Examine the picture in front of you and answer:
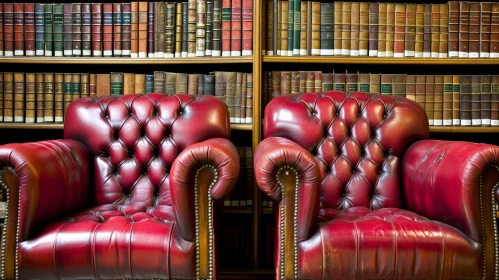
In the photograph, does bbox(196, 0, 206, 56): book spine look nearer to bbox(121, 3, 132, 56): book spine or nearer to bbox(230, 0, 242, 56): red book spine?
bbox(230, 0, 242, 56): red book spine

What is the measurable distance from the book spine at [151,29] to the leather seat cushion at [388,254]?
143cm

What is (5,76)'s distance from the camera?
2227 mm

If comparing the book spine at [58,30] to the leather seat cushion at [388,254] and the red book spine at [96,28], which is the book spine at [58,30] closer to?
the red book spine at [96,28]

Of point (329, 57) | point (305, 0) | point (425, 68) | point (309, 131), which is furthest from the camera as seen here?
point (425, 68)

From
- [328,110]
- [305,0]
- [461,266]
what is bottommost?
[461,266]

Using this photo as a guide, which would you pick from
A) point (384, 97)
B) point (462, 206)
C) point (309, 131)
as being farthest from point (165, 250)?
point (384, 97)

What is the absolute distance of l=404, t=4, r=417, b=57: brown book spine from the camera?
2.19 metres

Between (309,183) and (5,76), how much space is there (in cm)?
185

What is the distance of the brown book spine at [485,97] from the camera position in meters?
2.21

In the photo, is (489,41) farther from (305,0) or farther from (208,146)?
(208,146)

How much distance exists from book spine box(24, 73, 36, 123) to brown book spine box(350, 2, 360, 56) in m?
1.77

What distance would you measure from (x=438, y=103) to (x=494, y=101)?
0.30m

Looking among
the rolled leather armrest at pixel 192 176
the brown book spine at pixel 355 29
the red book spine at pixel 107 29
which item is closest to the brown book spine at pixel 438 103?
the brown book spine at pixel 355 29

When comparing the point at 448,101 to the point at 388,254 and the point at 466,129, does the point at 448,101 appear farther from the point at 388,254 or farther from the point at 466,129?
the point at 388,254
